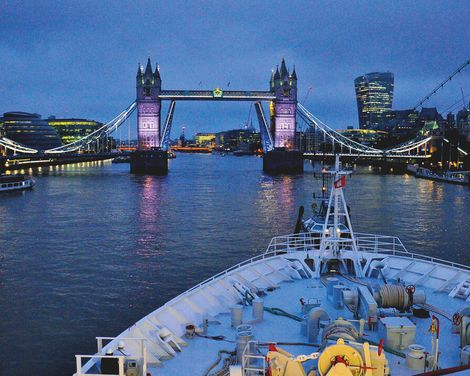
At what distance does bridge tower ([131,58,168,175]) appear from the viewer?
109250 millimetres

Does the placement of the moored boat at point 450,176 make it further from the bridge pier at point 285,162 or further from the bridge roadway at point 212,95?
the bridge roadway at point 212,95

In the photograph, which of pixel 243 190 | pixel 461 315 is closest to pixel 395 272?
pixel 461 315

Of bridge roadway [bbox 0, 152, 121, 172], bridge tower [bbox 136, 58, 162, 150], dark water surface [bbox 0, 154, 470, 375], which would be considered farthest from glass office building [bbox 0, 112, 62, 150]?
dark water surface [bbox 0, 154, 470, 375]

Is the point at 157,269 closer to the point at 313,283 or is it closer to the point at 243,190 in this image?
the point at 313,283

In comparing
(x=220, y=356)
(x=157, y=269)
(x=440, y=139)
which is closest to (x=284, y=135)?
(x=440, y=139)

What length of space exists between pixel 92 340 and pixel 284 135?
106 metres

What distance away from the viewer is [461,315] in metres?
10.9

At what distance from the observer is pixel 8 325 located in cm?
1862

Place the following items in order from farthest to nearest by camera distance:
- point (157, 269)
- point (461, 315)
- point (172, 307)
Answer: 1. point (157, 269)
2. point (172, 307)
3. point (461, 315)

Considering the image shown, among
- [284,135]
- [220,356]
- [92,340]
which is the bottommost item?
[92,340]

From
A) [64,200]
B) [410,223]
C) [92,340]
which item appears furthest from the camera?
[64,200]

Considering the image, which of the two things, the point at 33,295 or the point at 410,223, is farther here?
the point at 410,223

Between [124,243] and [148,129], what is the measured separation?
8514 centimetres

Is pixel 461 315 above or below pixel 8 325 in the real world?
above
